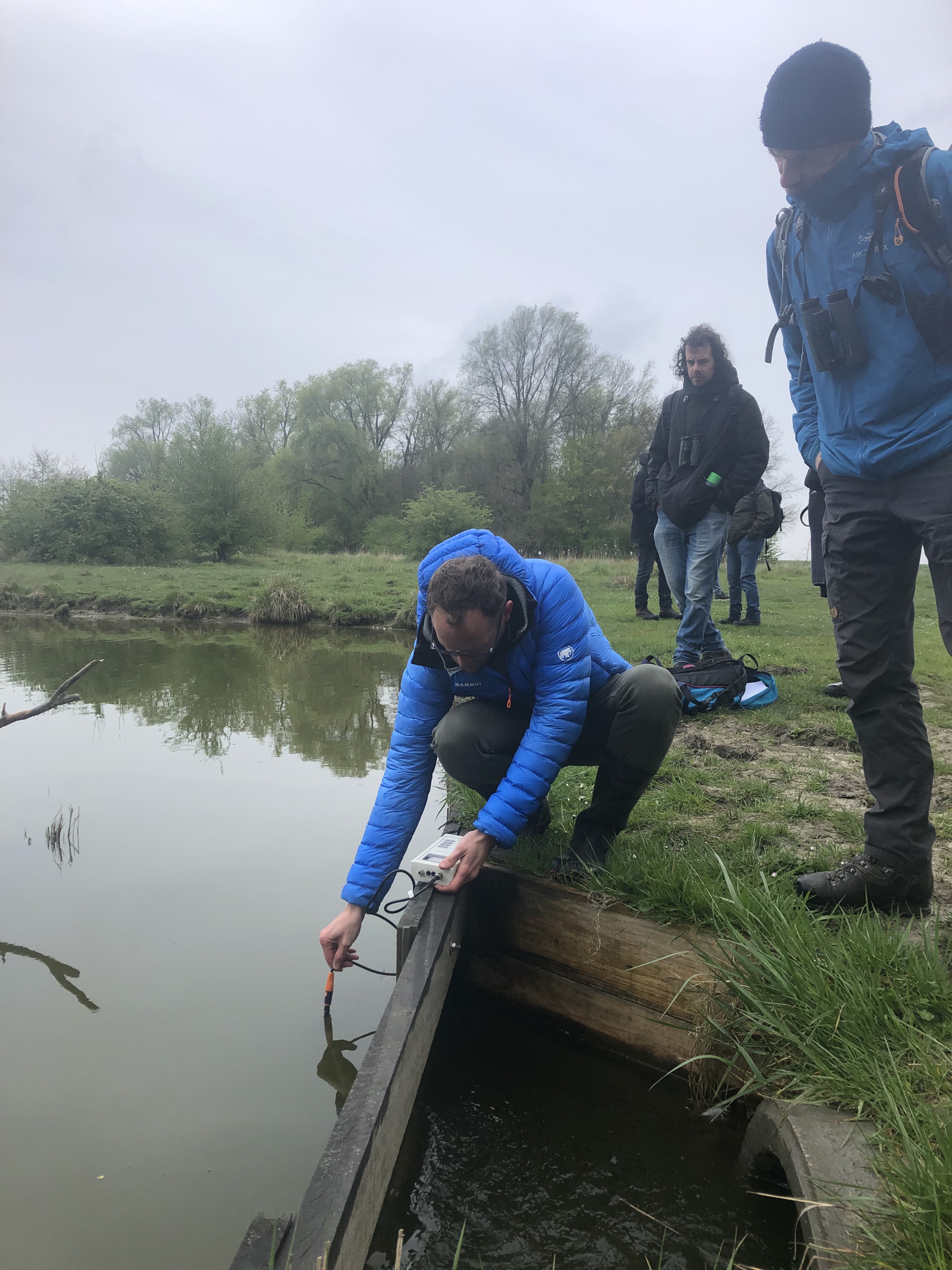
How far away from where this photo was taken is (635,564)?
2105 cm

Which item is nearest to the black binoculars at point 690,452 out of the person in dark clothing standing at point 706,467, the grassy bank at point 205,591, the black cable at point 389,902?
the person in dark clothing standing at point 706,467

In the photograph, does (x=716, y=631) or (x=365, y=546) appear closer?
(x=716, y=631)

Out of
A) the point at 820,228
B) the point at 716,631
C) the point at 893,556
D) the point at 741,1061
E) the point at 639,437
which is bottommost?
the point at 741,1061

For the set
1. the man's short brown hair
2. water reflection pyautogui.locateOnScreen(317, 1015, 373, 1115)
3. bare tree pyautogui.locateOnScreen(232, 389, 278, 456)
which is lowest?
water reflection pyautogui.locateOnScreen(317, 1015, 373, 1115)

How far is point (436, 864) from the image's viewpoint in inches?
105

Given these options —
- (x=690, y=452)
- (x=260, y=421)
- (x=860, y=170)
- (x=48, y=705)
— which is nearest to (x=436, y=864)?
(x=48, y=705)

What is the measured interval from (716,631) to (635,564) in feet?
51.2

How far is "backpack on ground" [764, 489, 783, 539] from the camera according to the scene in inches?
366

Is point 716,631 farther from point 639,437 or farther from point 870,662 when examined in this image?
point 639,437

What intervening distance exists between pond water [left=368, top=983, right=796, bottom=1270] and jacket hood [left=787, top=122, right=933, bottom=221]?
9.00 ft

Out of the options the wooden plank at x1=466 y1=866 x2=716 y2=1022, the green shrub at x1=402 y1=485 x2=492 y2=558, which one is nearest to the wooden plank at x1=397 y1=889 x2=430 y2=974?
the wooden plank at x1=466 y1=866 x2=716 y2=1022

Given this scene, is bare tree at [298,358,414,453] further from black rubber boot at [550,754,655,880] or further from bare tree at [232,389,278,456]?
black rubber boot at [550,754,655,880]

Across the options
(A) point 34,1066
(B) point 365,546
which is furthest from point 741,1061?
(B) point 365,546

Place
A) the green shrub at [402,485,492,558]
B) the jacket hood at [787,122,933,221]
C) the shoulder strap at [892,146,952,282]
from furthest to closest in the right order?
the green shrub at [402,485,492,558], the jacket hood at [787,122,933,221], the shoulder strap at [892,146,952,282]
